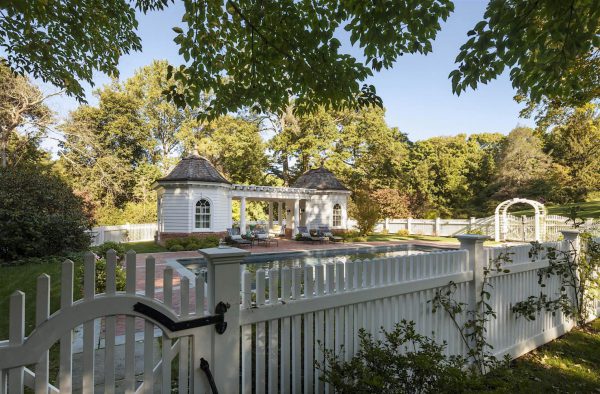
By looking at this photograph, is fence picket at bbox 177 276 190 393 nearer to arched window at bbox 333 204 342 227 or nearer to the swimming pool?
the swimming pool

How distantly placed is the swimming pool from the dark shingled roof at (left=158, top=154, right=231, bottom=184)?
5.62m

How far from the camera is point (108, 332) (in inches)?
73.3

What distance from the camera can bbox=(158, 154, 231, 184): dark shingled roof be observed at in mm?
16734

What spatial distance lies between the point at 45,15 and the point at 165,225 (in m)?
13.0

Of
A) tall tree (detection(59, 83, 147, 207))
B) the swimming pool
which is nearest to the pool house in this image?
the swimming pool

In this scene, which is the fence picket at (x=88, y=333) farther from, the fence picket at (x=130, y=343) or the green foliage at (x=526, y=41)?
the green foliage at (x=526, y=41)

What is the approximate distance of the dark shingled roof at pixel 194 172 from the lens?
16.7 metres

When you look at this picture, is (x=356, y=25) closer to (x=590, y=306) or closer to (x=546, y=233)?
(x=590, y=306)

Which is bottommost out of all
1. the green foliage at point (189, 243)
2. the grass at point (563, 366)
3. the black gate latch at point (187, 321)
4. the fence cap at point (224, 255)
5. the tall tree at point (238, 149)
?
the grass at point (563, 366)

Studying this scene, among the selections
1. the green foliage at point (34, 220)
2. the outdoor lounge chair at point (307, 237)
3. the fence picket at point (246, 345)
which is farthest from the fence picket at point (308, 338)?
Answer: the outdoor lounge chair at point (307, 237)

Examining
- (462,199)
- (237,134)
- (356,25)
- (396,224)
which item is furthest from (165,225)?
(462,199)

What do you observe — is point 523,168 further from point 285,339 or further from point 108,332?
point 108,332

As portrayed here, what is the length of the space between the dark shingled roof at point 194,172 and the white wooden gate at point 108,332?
15372mm

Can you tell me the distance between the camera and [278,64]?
A: 14.6 feet
